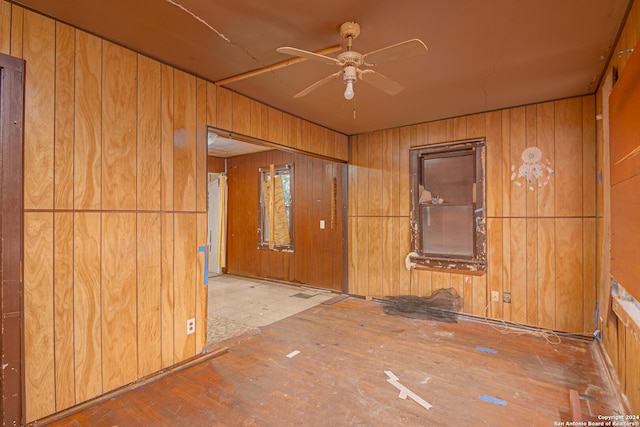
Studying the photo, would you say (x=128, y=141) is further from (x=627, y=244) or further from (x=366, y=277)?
(x=366, y=277)

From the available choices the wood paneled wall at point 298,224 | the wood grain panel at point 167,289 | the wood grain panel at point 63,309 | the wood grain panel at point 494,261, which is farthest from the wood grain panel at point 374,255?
the wood grain panel at point 63,309

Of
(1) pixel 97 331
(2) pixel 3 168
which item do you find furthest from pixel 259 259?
(2) pixel 3 168

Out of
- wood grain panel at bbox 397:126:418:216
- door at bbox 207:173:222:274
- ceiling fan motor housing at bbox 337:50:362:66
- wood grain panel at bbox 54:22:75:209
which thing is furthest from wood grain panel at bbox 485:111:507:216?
door at bbox 207:173:222:274

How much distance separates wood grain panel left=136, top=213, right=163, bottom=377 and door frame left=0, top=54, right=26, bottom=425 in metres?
0.67

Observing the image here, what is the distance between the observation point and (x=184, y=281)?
274 centimetres

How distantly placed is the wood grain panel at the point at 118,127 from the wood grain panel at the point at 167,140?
0.21m

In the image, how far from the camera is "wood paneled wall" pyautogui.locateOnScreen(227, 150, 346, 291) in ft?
17.4

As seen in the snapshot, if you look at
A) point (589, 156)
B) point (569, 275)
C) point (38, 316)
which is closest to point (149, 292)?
point (38, 316)

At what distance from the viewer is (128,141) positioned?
2.38 metres

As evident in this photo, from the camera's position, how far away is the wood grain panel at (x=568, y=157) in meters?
3.36

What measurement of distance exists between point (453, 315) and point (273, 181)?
149 inches

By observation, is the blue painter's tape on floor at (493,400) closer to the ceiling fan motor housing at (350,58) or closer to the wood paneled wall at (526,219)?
the wood paneled wall at (526,219)

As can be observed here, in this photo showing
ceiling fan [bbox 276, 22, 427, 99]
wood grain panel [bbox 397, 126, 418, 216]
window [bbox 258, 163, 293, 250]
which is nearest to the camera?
ceiling fan [bbox 276, 22, 427, 99]

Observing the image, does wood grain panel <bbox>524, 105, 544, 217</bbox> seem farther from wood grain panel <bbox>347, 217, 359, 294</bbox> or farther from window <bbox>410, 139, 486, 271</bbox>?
wood grain panel <bbox>347, 217, 359, 294</bbox>
